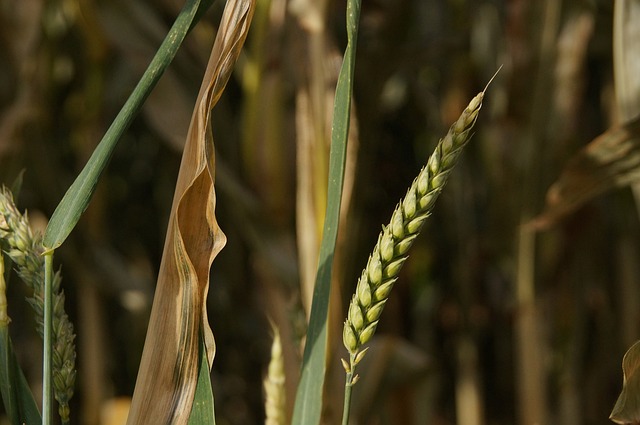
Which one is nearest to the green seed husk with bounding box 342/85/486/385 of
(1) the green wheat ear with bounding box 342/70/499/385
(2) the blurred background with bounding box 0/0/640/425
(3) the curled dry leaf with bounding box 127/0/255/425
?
(1) the green wheat ear with bounding box 342/70/499/385

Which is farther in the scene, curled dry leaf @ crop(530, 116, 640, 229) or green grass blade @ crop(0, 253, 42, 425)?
curled dry leaf @ crop(530, 116, 640, 229)

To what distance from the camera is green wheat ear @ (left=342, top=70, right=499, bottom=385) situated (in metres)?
0.33

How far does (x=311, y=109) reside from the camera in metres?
0.68

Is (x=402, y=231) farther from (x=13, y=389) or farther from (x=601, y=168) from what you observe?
(x=601, y=168)

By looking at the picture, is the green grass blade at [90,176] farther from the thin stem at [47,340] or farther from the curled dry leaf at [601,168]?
the curled dry leaf at [601,168]

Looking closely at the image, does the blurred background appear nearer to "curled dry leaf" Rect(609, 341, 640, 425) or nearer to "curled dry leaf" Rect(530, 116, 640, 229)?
"curled dry leaf" Rect(530, 116, 640, 229)

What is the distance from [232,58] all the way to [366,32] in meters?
0.56

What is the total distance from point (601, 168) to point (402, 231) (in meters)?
0.39

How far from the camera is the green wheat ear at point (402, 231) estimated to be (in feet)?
1.08

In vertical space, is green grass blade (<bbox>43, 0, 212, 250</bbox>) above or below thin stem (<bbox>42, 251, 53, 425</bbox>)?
above

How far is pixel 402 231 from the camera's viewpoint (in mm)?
333

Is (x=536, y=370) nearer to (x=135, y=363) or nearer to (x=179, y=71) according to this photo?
(x=179, y=71)

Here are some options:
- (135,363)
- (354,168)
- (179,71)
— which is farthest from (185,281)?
(135,363)

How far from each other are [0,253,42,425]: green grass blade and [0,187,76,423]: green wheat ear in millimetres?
15
